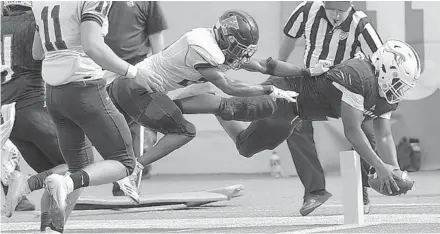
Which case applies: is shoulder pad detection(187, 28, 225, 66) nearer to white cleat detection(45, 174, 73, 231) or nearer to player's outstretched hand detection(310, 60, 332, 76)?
player's outstretched hand detection(310, 60, 332, 76)

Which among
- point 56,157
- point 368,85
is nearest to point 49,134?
point 56,157

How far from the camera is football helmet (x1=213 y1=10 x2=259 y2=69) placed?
6.38 metres

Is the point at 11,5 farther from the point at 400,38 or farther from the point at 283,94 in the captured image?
the point at 400,38

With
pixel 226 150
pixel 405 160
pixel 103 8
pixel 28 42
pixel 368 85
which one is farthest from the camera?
pixel 226 150

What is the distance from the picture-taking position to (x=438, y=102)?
12.7 metres

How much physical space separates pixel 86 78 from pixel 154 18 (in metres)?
3.25

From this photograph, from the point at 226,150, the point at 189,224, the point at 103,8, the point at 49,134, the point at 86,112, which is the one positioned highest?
the point at 103,8

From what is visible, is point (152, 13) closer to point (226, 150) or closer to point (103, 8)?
point (103, 8)

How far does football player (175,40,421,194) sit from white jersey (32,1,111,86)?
1.60 m

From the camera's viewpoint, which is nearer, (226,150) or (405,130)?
(405,130)

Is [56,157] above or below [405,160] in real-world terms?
above

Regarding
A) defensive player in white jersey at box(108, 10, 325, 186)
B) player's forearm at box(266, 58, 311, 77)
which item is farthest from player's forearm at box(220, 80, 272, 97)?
player's forearm at box(266, 58, 311, 77)

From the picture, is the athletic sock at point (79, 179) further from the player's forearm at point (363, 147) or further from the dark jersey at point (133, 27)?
the dark jersey at point (133, 27)

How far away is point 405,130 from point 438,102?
1.70 ft
